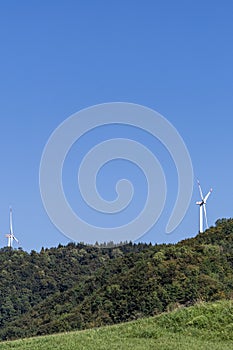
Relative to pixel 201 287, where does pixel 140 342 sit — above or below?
below

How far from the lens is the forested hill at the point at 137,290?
4922cm

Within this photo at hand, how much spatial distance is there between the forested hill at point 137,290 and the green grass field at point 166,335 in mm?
12800

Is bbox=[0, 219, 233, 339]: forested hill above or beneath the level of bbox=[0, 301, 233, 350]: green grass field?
above

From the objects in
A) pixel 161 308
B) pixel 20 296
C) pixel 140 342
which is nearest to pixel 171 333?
pixel 140 342

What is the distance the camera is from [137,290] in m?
53.9

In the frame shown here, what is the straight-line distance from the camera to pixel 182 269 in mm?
53438

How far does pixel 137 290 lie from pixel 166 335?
102 ft

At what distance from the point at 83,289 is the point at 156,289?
67.2 ft

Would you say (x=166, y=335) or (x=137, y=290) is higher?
(x=137, y=290)

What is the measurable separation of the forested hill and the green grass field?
12.8 m

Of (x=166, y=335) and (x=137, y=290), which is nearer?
(x=166, y=335)

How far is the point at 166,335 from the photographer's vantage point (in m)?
22.9

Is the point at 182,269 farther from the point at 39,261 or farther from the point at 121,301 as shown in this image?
the point at 39,261

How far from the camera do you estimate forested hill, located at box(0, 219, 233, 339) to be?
1938 inches
